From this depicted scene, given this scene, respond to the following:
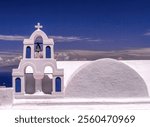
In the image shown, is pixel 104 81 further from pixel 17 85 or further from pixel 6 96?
pixel 6 96

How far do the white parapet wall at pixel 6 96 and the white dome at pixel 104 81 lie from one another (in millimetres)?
3109

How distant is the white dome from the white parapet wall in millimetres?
3109

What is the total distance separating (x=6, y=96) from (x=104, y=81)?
5319 millimetres

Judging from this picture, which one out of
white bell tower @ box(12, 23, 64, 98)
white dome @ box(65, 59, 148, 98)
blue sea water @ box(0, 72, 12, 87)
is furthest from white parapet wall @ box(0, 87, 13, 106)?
blue sea water @ box(0, 72, 12, 87)

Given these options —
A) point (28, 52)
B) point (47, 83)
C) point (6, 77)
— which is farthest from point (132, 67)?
point (6, 77)

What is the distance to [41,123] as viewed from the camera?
16969 millimetres

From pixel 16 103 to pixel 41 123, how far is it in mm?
3206

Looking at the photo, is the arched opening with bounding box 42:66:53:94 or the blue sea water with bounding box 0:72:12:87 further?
the blue sea water with bounding box 0:72:12:87

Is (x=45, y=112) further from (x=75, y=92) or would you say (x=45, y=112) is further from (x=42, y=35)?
(x=42, y=35)

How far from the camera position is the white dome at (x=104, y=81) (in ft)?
67.9

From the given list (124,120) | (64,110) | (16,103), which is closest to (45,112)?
(64,110)

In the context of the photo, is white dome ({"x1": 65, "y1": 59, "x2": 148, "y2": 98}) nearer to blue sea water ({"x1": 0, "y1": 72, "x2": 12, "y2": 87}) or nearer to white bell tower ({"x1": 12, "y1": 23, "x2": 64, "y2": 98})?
white bell tower ({"x1": 12, "y1": 23, "x2": 64, "y2": 98})

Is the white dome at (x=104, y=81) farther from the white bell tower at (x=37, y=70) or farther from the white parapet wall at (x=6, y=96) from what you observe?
the white parapet wall at (x=6, y=96)

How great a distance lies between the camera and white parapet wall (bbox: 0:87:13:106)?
19.4m
